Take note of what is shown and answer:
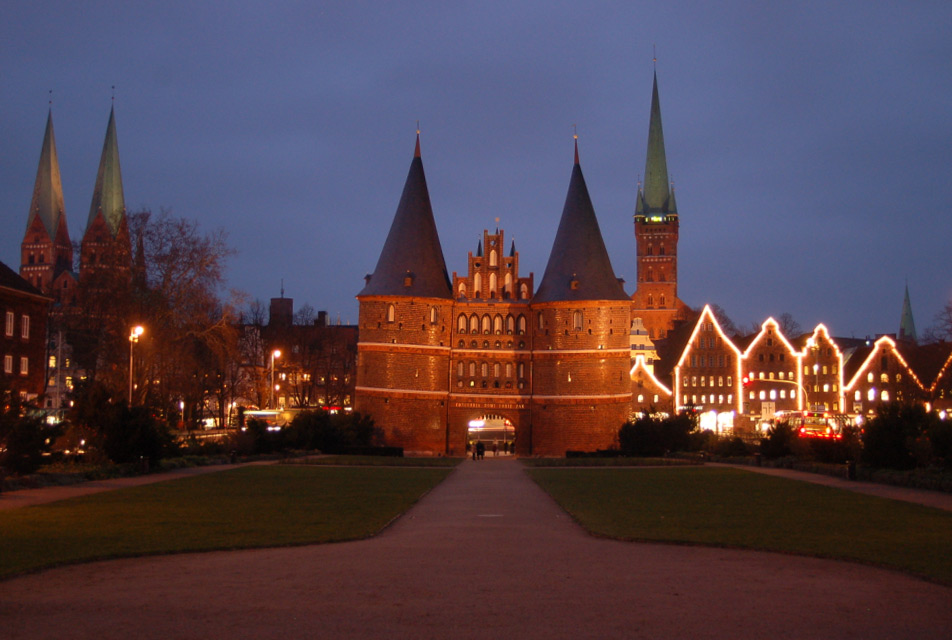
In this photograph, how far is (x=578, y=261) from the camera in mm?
71375

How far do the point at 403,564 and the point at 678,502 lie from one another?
1100cm

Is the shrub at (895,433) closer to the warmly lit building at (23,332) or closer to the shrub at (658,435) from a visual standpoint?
the shrub at (658,435)

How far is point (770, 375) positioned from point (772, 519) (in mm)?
77315

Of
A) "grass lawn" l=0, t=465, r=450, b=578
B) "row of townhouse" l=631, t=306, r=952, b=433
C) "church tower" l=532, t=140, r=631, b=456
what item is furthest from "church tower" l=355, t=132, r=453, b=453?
"grass lawn" l=0, t=465, r=450, b=578

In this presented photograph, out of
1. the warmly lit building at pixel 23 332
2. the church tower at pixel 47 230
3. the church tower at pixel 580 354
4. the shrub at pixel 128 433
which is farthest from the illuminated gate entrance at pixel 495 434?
the church tower at pixel 47 230

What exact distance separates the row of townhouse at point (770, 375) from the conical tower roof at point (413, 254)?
99.3 feet

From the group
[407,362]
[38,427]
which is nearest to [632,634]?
[38,427]

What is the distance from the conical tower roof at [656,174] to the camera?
148750mm

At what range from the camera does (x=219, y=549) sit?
15102mm

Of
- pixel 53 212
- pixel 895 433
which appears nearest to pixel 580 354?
pixel 895 433

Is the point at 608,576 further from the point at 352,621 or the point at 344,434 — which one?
the point at 344,434

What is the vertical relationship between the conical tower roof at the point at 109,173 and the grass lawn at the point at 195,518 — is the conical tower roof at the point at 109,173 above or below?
above

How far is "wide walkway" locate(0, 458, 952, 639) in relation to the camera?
32.9 feet

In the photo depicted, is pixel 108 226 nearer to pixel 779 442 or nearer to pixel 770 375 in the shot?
pixel 779 442
